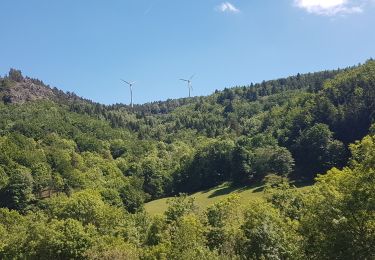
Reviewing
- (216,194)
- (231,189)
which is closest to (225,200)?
(216,194)

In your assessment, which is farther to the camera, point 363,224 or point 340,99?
point 340,99

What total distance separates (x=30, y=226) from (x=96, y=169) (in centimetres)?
10614

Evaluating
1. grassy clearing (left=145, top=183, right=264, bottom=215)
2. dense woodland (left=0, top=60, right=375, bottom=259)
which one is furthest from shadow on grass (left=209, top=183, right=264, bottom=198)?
dense woodland (left=0, top=60, right=375, bottom=259)

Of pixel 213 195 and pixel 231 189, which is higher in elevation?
pixel 231 189

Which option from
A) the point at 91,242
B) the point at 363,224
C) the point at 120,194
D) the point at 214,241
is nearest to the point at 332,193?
the point at 363,224

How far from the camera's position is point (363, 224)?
31.5m

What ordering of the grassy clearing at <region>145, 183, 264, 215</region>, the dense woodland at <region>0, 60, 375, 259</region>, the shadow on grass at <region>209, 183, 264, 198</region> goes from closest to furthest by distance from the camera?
the dense woodland at <region>0, 60, 375, 259</region>
the grassy clearing at <region>145, 183, 264, 215</region>
the shadow on grass at <region>209, 183, 264, 198</region>

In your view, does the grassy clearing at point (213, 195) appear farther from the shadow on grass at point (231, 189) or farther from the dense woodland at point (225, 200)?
the dense woodland at point (225, 200)

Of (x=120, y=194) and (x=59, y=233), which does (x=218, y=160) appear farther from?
(x=59, y=233)

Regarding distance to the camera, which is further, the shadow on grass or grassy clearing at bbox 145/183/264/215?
the shadow on grass

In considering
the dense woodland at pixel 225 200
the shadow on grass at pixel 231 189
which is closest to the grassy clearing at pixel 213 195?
the shadow on grass at pixel 231 189

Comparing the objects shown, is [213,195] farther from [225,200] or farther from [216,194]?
[225,200]

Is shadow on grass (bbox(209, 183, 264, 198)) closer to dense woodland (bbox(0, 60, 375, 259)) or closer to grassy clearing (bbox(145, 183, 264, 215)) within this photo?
grassy clearing (bbox(145, 183, 264, 215))

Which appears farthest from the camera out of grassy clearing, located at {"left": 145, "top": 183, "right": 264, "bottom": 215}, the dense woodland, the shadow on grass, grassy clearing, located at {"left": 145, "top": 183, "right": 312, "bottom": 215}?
the shadow on grass
